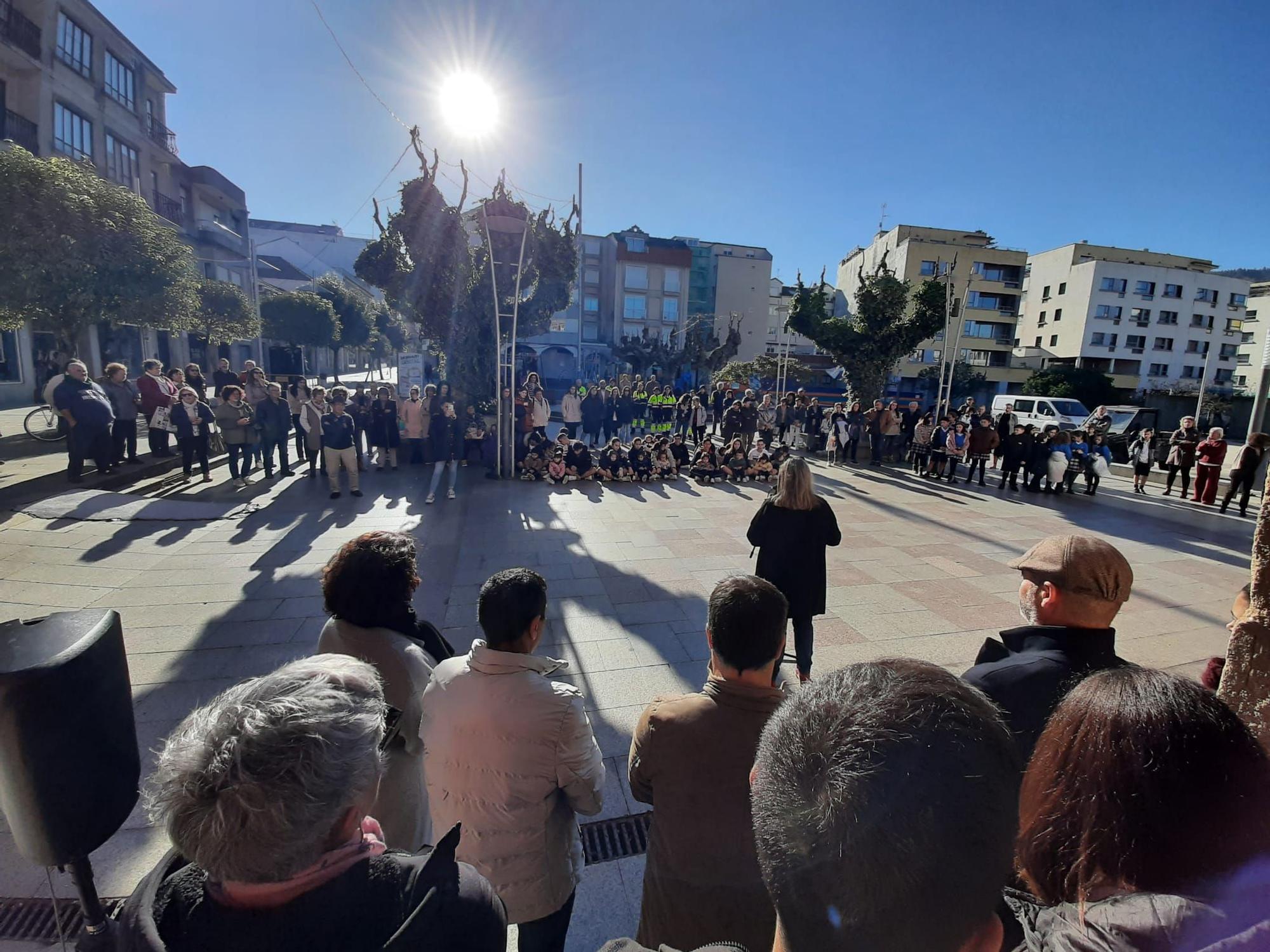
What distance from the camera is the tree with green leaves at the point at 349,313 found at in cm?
3719

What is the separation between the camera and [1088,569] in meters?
1.93

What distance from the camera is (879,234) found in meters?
48.7

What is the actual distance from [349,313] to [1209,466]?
4181 cm

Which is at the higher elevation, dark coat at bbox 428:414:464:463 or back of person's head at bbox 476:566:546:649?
back of person's head at bbox 476:566:546:649

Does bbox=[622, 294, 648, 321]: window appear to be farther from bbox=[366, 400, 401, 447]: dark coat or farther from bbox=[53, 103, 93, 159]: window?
bbox=[366, 400, 401, 447]: dark coat

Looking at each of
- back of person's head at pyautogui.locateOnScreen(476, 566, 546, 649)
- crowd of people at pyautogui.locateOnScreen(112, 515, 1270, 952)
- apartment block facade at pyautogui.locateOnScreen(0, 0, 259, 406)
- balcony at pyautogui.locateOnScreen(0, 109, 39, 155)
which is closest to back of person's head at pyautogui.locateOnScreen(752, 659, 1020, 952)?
crowd of people at pyautogui.locateOnScreen(112, 515, 1270, 952)

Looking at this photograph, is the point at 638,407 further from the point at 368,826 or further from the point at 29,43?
the point at 29,43

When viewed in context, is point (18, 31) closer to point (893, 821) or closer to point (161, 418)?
point (161, 418)

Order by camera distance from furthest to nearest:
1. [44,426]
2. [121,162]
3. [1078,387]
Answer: [1078,387] → [121,162] → [44,426]

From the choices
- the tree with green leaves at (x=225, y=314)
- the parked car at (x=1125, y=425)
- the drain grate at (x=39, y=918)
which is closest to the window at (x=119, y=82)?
the tree with green leaves at (x=225, y=314)

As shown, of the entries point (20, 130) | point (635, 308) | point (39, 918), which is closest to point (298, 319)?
point (20, 130)

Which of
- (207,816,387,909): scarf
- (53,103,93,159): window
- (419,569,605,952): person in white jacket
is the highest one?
(53,103,93,159): window

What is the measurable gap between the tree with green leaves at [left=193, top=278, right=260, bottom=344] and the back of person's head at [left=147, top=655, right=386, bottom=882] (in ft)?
85.7

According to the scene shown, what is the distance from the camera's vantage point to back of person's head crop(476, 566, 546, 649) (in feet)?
6.09
